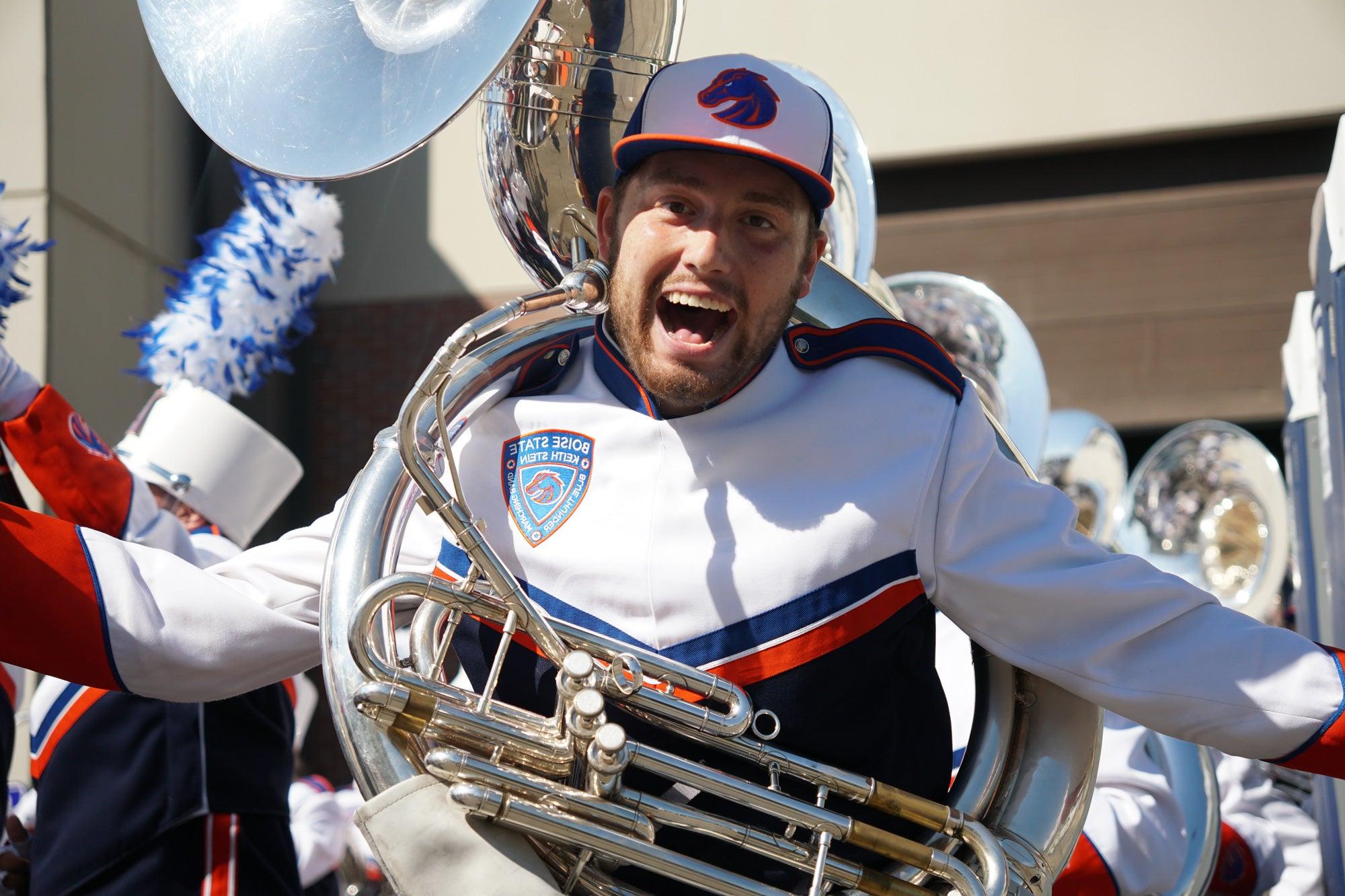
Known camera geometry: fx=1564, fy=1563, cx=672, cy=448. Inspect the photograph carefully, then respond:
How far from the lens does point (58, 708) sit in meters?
3.28

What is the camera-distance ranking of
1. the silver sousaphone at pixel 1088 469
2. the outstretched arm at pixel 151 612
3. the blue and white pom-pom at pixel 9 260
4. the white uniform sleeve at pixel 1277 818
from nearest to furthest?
1. the outstretched arm at pixel 151 612
2. the blue and white pom-pom at pixel 9 260
3. the white uniform sleeve at pixel 1277 818
4. the silver sousaphone at pixel 1088 469

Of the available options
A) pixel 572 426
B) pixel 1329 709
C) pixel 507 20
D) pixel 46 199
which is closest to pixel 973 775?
pixel 1329 709

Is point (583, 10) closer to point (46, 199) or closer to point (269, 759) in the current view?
point (269, 759)

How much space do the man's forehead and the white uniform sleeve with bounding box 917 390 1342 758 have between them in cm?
40

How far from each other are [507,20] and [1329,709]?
129cm

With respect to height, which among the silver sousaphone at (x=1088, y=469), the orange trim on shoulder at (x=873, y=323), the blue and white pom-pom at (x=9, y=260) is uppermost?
the silver sousaphone at (x=1088, y=469)

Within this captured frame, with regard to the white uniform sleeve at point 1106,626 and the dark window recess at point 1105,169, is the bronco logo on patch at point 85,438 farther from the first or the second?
the dark window recess at point 1105,169

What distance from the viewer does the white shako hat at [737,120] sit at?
6.31 ft

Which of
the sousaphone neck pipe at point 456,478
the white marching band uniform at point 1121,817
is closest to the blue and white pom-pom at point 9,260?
the sousaphone neck pipe at point 456,478

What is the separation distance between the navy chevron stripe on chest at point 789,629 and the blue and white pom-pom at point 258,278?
2.08 m

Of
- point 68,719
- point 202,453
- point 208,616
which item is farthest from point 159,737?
point 208,616

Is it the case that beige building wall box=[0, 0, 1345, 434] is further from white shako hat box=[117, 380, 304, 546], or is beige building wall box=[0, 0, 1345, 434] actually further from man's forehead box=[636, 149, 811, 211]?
man's forehead box=[636, 149, 811, 211]

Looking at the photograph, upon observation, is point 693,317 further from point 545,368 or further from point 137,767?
point 137,767

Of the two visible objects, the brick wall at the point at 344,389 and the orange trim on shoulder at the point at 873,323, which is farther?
the brick wall at the point at 344,389
